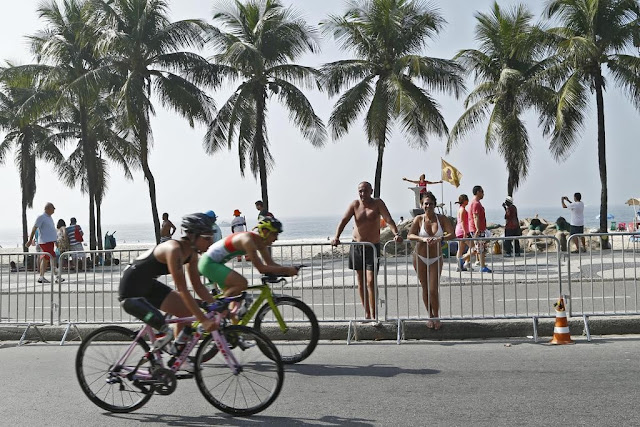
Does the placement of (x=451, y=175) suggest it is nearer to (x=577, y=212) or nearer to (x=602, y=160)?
Answer: (x=602, y=160)

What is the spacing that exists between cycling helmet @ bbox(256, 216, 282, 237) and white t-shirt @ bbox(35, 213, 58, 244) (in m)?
11.4

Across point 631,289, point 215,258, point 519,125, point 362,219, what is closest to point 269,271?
point 215,258

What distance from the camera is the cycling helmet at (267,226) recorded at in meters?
7.38

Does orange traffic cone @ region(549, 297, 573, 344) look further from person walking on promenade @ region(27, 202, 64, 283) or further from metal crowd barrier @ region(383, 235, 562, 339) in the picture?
person walking on promenade @ region(27, 202, 64, 283)

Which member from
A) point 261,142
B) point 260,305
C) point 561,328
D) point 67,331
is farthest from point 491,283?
point 261,142

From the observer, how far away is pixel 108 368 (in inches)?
241

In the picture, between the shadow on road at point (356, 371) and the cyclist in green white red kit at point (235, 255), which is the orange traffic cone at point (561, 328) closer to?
the shadow on road at point (356, 371)

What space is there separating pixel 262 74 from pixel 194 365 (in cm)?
2587

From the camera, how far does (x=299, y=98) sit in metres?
30.6

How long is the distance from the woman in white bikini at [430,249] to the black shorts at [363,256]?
1.73 ft

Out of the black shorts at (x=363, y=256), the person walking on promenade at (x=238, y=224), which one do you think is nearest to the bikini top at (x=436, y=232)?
the black shorts at (x=363, y=256)

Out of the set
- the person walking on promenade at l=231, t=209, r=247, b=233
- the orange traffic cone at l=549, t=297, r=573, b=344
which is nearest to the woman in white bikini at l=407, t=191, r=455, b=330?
the orange traffic cone at l=549, t=297, r=573, b=344

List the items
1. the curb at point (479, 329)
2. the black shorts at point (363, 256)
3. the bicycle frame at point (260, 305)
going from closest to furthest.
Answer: the bicycle frame at point (260, 305) < the curb at point (479, 329) < the black shorts at point (363, 256)

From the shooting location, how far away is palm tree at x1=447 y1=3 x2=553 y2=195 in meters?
31.5
